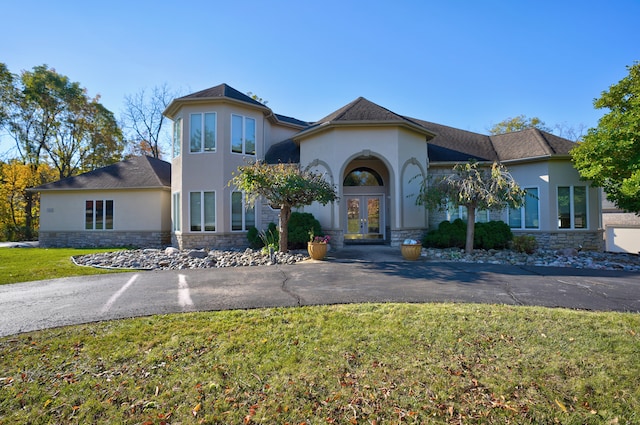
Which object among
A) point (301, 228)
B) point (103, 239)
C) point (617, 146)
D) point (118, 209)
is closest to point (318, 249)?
point (301, 228)

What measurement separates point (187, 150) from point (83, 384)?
12.9 meters

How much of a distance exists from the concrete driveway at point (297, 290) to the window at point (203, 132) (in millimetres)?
7417

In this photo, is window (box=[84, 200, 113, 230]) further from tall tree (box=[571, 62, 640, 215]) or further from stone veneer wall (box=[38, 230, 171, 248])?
tall tree (box=[571, 62, 640, 215])

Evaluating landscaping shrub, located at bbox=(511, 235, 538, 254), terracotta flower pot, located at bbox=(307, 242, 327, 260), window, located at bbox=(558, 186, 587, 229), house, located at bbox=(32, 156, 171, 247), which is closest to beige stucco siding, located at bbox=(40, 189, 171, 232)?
house, located at bbox=(32, 156, 171, 247)

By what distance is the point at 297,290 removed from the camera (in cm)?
675

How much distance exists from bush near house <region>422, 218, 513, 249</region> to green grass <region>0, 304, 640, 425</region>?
26.0ft

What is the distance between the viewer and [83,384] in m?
3.29

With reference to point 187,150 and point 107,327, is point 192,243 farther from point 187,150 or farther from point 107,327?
point 107,327

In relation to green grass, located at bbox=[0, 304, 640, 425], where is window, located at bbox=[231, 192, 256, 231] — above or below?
above

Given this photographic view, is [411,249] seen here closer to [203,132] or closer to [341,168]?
[341,168]

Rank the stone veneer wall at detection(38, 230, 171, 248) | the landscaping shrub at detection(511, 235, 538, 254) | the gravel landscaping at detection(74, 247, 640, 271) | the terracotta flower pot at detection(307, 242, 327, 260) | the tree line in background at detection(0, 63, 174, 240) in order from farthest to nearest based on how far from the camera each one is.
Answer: the tree line in background at detection(0, 63, 174, 240) < the stone veneer wall at detection(38, 230, 171, 248) < the landscaping shrub at detection(511, 235, 538, 254) < the terracotta flower pot at detection(307, 242, 327, 260) < the gravel landscaping at detection(74, 247, 640, 271)

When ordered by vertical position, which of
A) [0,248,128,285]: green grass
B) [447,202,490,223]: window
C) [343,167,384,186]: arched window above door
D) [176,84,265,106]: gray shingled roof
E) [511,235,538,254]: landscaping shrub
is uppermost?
[176,84,265,106]: gray shingled roof

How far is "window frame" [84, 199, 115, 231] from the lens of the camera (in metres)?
18.0

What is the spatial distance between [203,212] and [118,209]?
6904mm
